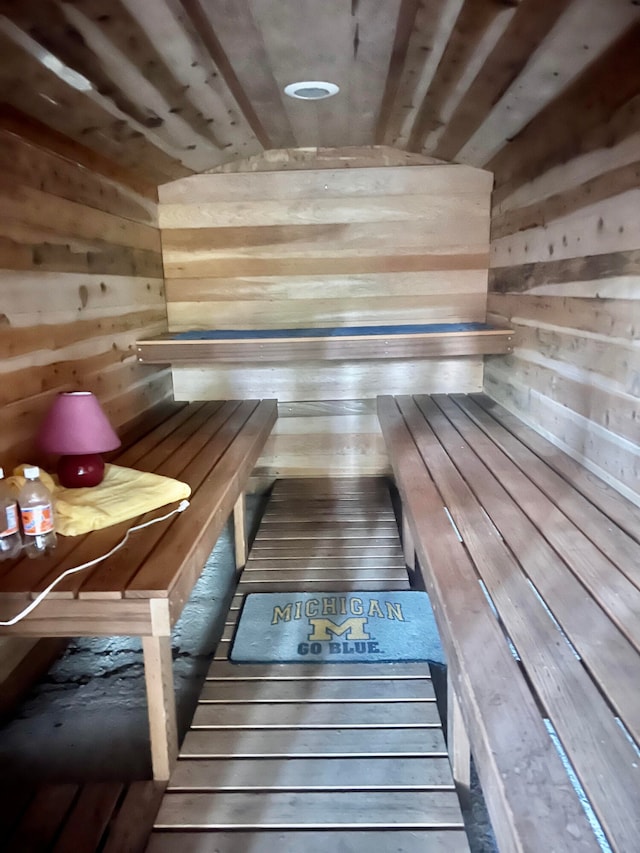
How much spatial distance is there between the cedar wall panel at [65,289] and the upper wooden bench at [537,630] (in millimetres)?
1161

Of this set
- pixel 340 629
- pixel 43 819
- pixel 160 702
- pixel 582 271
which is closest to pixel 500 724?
pixel 160 702

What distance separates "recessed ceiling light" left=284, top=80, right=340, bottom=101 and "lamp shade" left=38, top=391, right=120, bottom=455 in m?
1.26

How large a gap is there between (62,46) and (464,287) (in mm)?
2151

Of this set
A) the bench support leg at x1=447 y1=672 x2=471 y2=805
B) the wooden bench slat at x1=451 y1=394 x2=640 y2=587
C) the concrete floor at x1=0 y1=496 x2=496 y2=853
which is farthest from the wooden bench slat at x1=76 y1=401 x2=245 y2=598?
the wooden bench slat at x1=451 y1=394 x2=640 y2=587

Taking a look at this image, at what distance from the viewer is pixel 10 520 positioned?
4.93 ft

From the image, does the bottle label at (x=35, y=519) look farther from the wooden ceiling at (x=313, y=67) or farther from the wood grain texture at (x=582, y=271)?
the wood grain texture at (x=582, y=271)

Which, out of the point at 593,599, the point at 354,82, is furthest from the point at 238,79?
the point at 593,599

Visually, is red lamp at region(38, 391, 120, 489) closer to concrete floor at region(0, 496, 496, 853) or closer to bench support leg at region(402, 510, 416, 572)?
concrete floor at region(0, 496, 496, 853)

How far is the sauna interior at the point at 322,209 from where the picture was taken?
1638mm

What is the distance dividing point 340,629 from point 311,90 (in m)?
1.83

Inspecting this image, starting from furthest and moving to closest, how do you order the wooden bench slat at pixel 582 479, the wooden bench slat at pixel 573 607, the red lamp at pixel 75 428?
the red lamp at pixel 75 428, the wooden bench slat at pixel 582 479, the wooden bench slat at pixel 573 607

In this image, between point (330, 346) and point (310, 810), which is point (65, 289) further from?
point (310, 810)

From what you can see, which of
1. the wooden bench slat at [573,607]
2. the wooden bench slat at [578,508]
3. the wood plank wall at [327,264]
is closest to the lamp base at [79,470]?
the wooden bench slat at [573,607]

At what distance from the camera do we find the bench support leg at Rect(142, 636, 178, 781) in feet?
4.71
